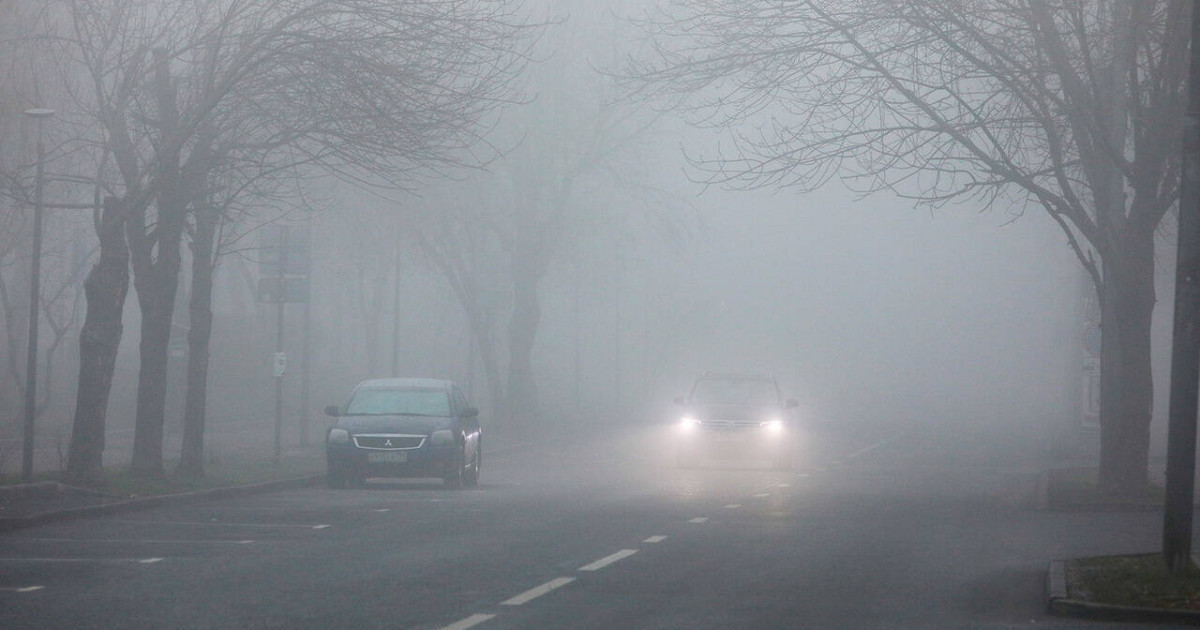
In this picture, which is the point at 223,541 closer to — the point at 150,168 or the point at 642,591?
the point at 642,591

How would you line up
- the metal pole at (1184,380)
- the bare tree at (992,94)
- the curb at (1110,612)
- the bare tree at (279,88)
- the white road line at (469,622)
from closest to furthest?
the white road line at (469,622) < the curb at (1110,612) < the metal pole at (1184,380) < the bare tree at (279,88) < the bare tree at (992,94)

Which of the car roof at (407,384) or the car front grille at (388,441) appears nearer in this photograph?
the car front grille at (388,441)

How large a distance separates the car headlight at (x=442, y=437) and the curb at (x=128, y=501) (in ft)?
7.55

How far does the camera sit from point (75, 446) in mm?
21141

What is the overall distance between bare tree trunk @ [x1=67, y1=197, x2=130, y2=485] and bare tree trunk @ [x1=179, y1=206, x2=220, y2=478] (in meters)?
2.77

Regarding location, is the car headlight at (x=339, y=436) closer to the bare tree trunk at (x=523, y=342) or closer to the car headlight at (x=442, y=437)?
the car headlight at (x=442, y=437)

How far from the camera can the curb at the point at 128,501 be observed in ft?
57.1

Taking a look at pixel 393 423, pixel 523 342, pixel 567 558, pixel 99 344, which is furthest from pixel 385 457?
pixel 523 342

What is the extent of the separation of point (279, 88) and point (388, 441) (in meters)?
5.95

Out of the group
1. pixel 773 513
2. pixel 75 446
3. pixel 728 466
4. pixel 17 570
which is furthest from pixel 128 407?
pixel 17 570

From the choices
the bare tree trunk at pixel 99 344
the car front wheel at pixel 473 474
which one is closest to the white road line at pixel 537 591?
the bare tree trunk at pixel 99 344

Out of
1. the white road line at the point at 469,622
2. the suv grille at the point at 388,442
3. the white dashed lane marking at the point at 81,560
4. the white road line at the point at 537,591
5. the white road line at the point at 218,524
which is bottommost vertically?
the white road line at the point at 218,524

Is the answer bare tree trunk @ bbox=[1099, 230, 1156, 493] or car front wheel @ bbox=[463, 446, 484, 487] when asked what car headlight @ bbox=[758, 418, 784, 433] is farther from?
bare tree trunk @ bbox=[1099, 230, 1156, 493]

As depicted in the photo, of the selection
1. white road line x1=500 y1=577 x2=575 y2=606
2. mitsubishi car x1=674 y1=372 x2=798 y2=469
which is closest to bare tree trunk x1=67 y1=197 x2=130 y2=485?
white road line x1=500 y1=577 x2=575 y2=606
